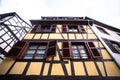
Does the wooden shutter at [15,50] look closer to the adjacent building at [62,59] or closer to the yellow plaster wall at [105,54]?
the adjacent building at [62,59]

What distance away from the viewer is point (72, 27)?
9.84 metres

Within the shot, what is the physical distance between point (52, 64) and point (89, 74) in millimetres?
1496

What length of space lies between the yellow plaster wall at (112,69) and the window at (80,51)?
529 millimetres

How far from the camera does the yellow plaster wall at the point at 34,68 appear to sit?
5249 mm

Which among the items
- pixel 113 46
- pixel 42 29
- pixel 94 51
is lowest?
pixel 113 46

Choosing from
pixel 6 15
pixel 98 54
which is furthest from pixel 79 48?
pixel 6 15

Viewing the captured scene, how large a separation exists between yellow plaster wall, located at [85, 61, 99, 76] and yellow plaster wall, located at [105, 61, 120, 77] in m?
0.48

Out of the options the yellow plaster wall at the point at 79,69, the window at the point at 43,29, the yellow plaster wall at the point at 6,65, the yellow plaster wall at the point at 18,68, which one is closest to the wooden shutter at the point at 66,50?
the yellow plaster wall at the point at 79,69

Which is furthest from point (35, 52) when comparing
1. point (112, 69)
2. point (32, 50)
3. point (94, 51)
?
point (112, 69)

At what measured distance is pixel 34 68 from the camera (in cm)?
546

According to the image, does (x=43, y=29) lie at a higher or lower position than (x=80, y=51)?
higher

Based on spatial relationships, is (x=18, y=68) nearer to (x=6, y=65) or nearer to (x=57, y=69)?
(x=6, y=65)

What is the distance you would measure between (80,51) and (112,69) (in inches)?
74.2

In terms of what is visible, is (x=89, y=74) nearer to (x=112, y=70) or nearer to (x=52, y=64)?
(x=112, y=70)
